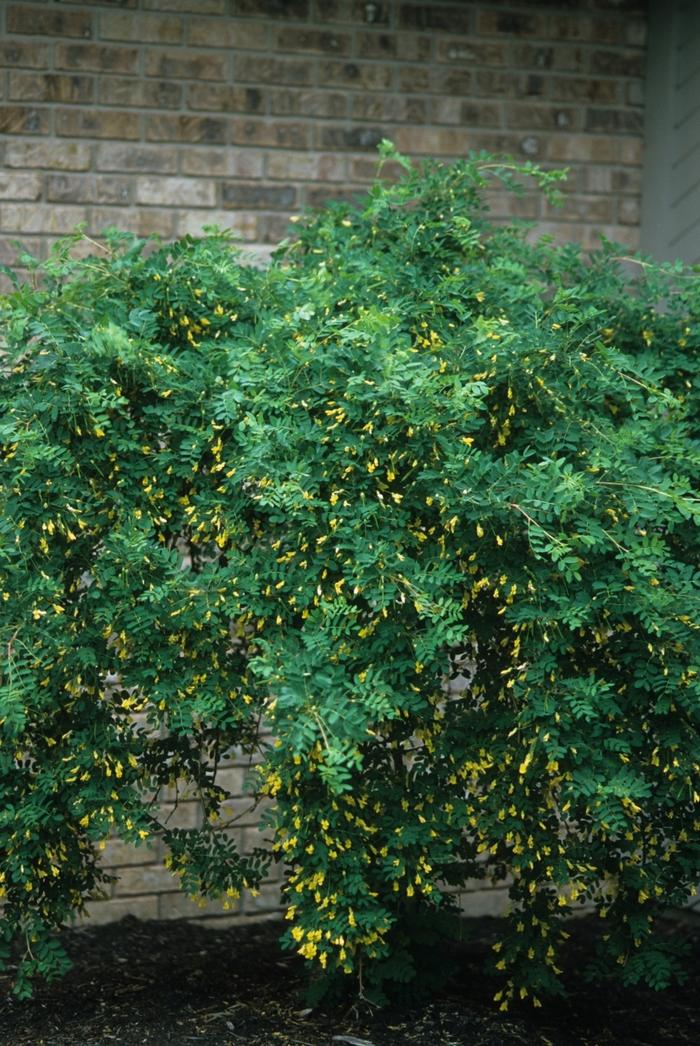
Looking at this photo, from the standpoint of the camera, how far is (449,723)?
3789 mm

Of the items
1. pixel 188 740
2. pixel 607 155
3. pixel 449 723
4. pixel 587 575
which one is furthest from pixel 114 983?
pixel 607 155

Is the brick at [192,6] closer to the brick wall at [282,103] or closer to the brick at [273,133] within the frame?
the brick wall at [282,103]

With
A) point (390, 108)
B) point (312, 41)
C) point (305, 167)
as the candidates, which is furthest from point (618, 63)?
point (305, 167)

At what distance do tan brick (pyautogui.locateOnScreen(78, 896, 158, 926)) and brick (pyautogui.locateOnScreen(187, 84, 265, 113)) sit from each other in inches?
123

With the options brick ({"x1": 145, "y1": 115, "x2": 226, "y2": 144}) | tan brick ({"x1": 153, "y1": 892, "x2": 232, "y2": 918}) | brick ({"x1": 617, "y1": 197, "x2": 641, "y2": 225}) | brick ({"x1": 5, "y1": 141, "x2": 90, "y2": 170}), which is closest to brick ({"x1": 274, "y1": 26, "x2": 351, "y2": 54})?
brick ({"x1": 145, "y1": 115, "x2": 226, "y2": 144})

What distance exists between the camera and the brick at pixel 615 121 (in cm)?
599

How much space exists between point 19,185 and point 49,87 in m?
0.39

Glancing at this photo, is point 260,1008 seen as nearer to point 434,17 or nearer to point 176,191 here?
point 176,191

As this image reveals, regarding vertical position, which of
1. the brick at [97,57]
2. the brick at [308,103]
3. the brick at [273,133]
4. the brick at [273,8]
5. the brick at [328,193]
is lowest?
the brick at [328,193]

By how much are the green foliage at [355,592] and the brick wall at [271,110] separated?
1382 mm

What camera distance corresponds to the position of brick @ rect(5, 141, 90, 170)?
523cm

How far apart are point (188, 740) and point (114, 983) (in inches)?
39.2

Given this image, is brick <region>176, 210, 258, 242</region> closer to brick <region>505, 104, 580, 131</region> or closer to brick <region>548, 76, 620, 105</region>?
brick <region>505, 104, 580, 131</region>


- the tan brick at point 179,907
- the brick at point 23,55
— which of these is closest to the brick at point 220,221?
the brick at point 23,55
